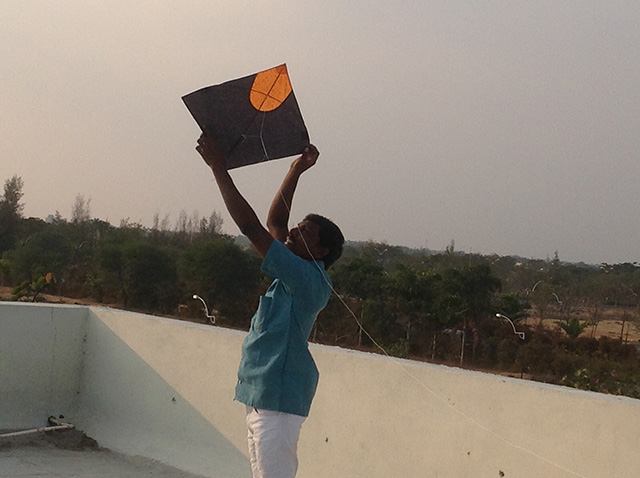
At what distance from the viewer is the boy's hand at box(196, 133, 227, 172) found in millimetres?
2455

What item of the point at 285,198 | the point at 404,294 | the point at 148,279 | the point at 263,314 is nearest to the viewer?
the point at 263,314

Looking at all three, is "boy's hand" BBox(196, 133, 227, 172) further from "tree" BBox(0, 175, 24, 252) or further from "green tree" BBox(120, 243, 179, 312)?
"tree" BBox(0, 175, 24, 252)

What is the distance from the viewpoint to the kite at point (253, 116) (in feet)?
8.54

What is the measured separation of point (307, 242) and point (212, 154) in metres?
0.45

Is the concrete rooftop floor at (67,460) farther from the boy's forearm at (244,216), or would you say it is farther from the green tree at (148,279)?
the green tree at (148,279)

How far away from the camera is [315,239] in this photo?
2420 millimetres

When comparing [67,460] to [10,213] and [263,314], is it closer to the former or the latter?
[263,314]

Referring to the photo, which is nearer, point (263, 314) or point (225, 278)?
point (263, 314)

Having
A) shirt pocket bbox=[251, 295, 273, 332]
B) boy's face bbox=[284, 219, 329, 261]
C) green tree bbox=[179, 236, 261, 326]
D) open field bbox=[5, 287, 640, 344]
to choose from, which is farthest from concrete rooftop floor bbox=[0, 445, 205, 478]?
green tree bbox=[179, 236, 261, 326]

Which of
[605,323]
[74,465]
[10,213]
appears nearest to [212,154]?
[74,465]

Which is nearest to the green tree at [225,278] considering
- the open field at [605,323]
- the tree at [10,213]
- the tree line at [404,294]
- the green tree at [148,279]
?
the tree line at [404,294]

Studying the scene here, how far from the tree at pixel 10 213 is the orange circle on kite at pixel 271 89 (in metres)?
31.2

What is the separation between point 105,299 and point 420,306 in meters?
11.6

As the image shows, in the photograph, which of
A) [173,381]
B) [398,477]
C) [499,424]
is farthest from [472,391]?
[173,381]
